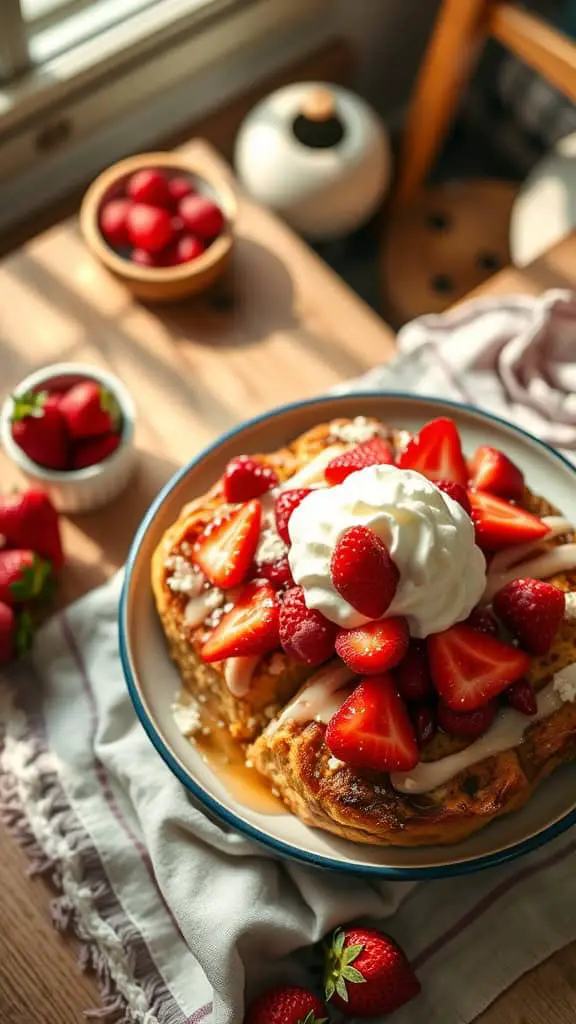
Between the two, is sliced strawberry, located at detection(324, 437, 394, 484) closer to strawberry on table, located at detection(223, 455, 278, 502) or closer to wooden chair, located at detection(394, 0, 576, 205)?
strawberry on table, located at detection(223, 455, 278, 502)

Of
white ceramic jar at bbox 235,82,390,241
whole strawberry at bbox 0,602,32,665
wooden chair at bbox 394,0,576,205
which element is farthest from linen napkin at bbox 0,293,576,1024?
wooden chair at bbox 394,0,576,205

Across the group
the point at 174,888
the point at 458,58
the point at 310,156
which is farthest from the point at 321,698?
the point at 458,58

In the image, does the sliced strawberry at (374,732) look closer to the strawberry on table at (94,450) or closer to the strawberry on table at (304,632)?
the strawberry on table at (304,632)

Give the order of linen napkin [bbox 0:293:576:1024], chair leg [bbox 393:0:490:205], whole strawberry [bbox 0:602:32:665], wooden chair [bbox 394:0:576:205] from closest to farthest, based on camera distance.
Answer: linen napkin [bbox 0:293:576:1024], whole strawberry [bbox 0:602:32:665], wooden chair [bbox 394:0:576:205], chair leg [bbox 393:0:490:205]

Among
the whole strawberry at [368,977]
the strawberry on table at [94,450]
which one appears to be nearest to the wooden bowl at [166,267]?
the strawberry on table at [94,450]

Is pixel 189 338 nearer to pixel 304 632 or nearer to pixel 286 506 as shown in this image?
pixel 286 506

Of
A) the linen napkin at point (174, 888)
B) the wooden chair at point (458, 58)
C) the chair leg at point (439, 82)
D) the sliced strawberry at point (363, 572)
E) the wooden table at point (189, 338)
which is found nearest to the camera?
the sliced strawberry at point (363, 572)

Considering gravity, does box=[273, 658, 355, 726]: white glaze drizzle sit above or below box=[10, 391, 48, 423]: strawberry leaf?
below
